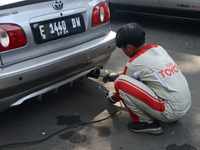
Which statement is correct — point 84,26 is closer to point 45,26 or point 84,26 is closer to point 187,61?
point 45,26

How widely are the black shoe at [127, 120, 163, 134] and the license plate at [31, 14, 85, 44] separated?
112cm

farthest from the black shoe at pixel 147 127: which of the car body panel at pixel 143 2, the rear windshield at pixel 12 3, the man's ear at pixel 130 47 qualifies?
the car body panel at pixel 143 2

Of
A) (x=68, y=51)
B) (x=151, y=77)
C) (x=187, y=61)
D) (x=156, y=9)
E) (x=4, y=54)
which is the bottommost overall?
(x=187, y=61)

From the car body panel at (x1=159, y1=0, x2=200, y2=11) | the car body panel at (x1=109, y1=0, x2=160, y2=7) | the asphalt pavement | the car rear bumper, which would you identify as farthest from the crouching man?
the car body panel at (x1=109, y1=0, x2=160, y2=7)

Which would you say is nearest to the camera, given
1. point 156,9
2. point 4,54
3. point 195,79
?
point 4,54

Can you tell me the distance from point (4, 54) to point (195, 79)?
2.49m

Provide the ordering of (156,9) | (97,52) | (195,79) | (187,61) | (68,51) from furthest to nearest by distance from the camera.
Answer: (156,9) → (187,61) → (195,79) → (97,52) → (68,51)

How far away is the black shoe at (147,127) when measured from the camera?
7.80ft

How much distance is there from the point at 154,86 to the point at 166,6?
3.42 meters

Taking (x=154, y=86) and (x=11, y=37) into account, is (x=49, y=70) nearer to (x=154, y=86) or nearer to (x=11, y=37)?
(x=11, y=37)

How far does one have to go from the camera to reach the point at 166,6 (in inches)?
204

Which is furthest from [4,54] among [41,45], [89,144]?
[89,144]

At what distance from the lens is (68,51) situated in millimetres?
2510

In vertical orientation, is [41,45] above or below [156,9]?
above
